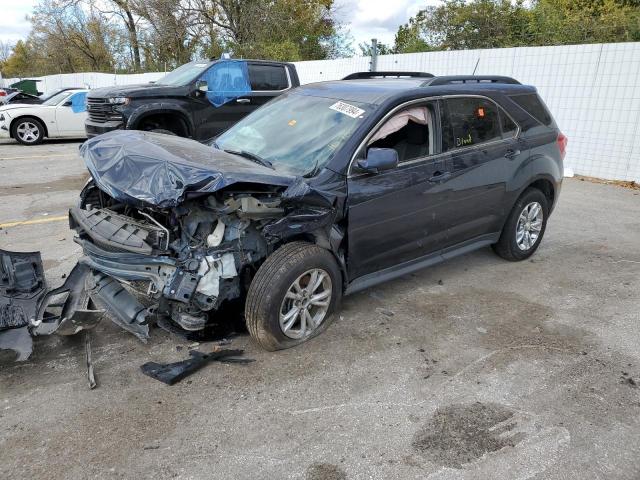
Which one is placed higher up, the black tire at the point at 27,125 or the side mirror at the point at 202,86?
the side mirror at the point at 202,86

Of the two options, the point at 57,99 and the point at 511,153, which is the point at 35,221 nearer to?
the point at 511,153

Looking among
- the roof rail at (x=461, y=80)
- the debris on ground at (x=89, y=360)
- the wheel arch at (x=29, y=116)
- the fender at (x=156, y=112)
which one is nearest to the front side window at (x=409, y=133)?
the roof rail at (x=461, y=80)

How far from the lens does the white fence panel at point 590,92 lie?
9.20m

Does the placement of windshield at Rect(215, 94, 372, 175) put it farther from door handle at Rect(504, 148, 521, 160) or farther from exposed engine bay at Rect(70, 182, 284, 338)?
door handle at Rect(504, 148, 521, 160)

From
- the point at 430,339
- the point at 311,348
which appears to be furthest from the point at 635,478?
the point at 311,348

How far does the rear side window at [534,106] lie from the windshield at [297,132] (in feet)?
6.44

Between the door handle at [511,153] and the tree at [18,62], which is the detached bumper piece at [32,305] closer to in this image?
the door handle at [511,153]

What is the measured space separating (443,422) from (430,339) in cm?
97

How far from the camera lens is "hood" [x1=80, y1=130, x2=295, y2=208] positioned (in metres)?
3.05

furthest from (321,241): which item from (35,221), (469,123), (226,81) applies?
(226,81)

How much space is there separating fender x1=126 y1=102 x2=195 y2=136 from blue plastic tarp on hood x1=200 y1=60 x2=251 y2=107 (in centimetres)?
59

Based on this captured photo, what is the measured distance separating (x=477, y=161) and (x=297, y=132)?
5.30 ft

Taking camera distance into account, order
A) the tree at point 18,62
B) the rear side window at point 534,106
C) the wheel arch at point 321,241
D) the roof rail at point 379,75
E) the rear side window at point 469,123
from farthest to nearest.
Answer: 1. the tree at point 18,62
2. the roof rail at point 379,75
3. the rear side window at point 534,106
4. the rear side window at point 469,123
5. the wheel arch at point 321,241

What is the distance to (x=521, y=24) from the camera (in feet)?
47.6
